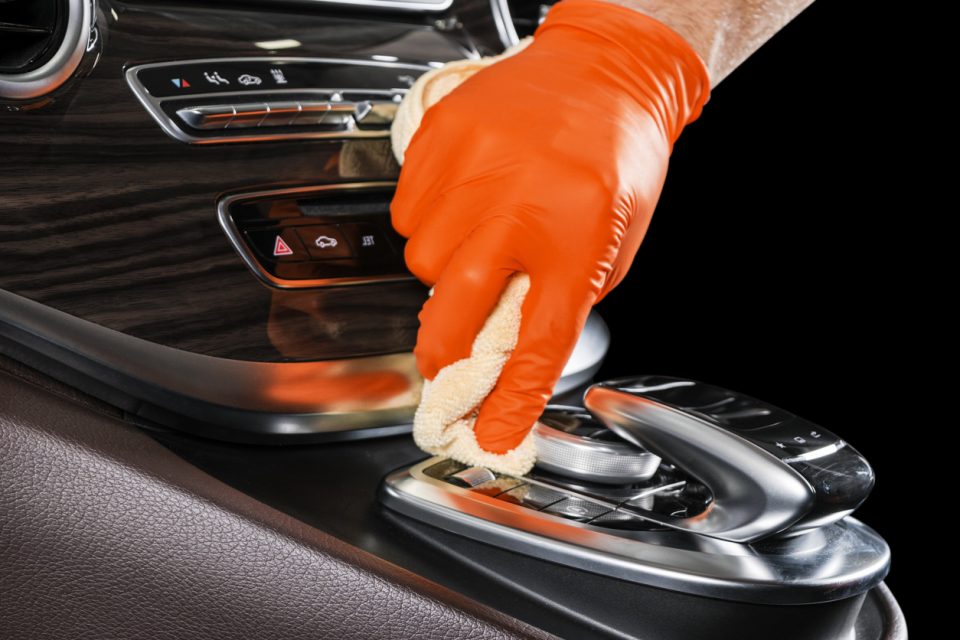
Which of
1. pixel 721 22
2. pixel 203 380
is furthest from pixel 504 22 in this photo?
pixel 203 380

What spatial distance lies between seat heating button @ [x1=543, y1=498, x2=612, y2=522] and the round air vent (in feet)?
1.31

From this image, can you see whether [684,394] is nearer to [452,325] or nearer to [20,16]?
[452,325]

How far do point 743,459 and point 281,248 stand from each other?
0.33 meters

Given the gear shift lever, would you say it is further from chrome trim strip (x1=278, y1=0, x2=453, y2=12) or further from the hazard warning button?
chrome trim strip (x1=278, y1=0, x2=453, y2=12)

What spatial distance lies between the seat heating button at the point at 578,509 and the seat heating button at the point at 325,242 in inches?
9.2

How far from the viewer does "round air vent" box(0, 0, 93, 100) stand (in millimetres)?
531

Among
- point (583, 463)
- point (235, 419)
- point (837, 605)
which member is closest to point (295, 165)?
point (235, 419)

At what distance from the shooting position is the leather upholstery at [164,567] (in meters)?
0.43

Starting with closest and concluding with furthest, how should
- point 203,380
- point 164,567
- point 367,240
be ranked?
point 164,567
point 203,380
point 367,240

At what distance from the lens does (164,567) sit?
44 cm

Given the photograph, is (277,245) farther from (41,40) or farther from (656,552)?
(656,552)

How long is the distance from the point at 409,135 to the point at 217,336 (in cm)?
22

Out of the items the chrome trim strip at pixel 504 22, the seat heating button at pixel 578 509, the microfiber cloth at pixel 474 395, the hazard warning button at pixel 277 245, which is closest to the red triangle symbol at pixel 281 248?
the hazard warning button at pixel 277 245

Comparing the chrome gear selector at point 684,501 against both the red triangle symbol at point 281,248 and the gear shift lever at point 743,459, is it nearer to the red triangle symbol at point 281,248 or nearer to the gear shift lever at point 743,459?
the gear shift lever at point 743,459
